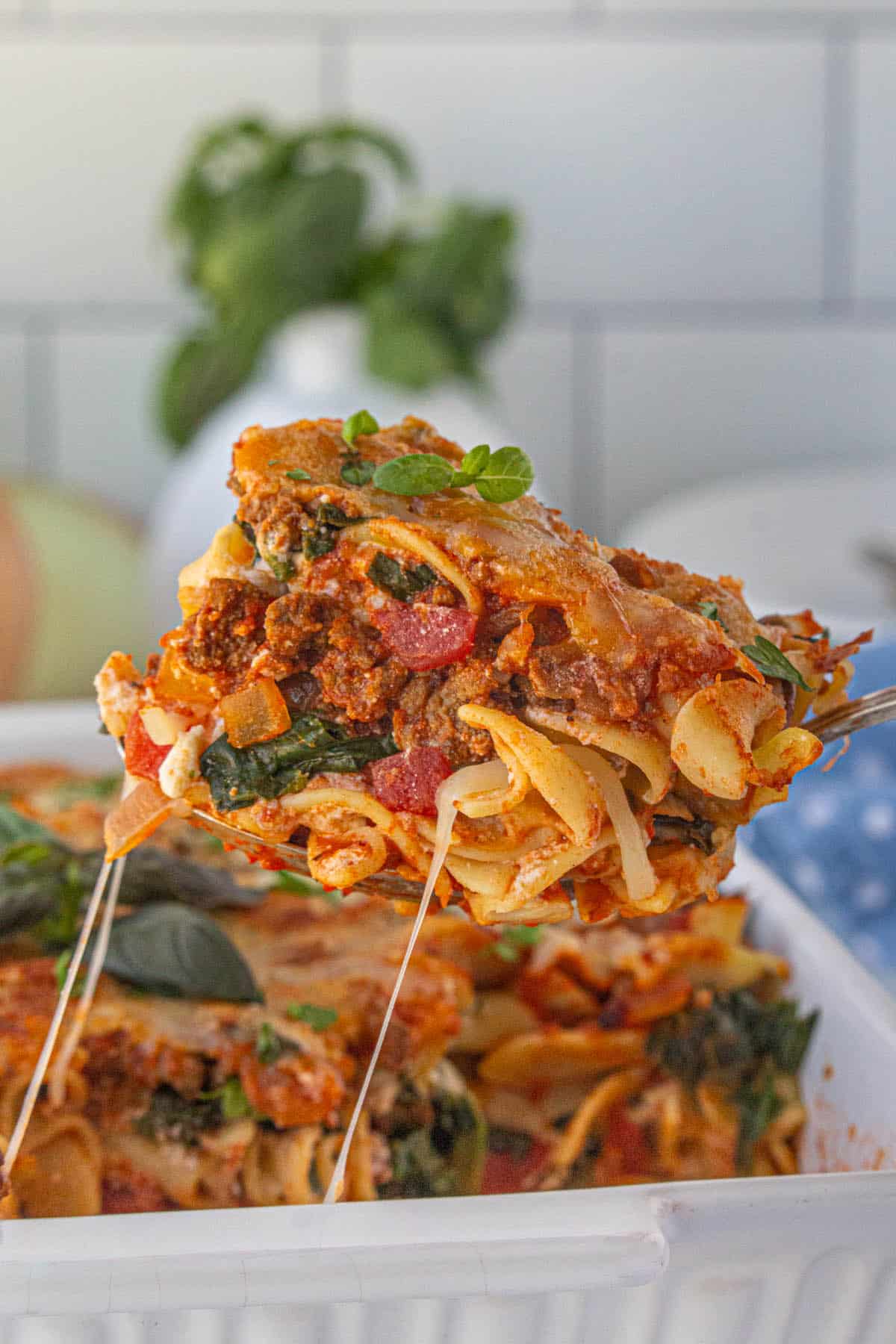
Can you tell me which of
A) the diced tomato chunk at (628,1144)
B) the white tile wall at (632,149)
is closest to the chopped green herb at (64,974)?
the diced tomato chunk at (628,1144)

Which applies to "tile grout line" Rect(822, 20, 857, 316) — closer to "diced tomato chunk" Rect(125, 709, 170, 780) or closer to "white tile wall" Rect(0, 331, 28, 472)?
"white tile wall" Rect(0, 331, 28, 472)

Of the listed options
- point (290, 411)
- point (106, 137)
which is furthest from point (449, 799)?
point (106, 137)

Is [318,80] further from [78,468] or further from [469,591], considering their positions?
[469,591]

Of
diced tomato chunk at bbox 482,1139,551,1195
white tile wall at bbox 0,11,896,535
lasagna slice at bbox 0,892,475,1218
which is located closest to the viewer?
lasagna slice at bbox 0,892,475,1218

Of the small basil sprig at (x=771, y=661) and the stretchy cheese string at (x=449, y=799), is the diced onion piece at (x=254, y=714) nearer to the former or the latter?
the stretchy cheese string at (x=449, y=799)

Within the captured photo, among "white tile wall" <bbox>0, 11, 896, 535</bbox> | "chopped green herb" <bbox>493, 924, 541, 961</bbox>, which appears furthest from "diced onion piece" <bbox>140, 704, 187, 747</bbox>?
"white tile wall" <bbox>0, 11, 896, 535</bbox>

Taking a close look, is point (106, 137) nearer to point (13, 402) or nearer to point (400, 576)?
point (13, 402)

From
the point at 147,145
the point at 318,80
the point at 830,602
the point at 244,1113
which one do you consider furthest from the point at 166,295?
the point at 244,1113
